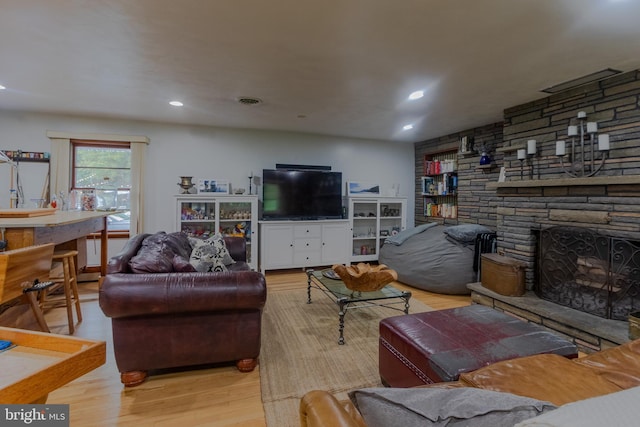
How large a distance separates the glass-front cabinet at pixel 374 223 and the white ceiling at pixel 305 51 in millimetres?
2128

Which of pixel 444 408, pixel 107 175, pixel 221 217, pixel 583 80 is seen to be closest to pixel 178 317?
pixel 444 408

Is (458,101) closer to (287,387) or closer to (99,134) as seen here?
(287,387)

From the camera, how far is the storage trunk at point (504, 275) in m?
3.09

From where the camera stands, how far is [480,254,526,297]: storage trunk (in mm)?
3090

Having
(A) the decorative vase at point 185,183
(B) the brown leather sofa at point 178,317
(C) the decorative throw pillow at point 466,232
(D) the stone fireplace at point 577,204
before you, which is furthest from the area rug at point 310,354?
(A) the decorative vase at point 185,183

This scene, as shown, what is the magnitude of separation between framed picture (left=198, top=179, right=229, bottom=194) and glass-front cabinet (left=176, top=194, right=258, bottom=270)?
7.8 inches

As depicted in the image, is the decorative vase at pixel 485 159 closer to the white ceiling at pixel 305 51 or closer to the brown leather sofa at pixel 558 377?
the white ceiling at pixel 305 51

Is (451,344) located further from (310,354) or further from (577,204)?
(577,204)

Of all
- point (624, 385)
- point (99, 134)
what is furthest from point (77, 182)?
point (624, 385)

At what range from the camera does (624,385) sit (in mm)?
1058

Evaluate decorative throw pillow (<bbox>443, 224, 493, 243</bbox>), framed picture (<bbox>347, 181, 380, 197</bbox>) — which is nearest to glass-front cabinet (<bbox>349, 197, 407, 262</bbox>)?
framed picture (<bbox>347, 181, 380, 197</bbox>)

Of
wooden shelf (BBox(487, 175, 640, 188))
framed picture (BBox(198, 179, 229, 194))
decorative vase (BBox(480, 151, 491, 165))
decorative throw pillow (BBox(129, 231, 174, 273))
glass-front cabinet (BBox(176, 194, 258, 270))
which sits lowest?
decorative throw pillow (BBox(129, 231, 174, 273))

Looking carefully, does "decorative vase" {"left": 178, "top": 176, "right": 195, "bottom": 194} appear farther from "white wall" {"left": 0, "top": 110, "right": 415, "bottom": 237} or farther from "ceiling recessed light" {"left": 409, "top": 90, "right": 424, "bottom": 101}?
"ceiling recessed light" {"left": 409, "top": 90, "right": 424, "bottom": 101}

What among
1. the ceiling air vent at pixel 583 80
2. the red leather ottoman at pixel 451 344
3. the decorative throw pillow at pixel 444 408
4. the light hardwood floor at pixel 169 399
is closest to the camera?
the decorative throw pillow at pixel 444 408
